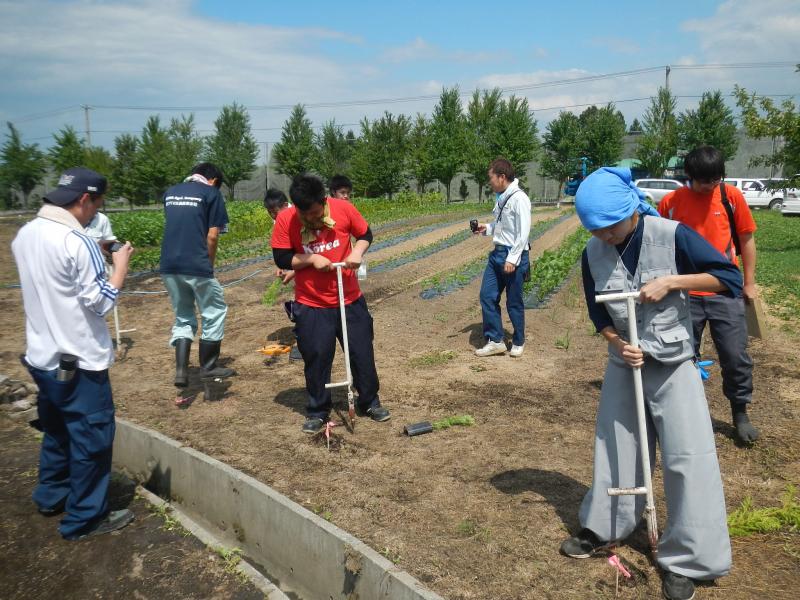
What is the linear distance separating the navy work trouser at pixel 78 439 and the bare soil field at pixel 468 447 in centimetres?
100

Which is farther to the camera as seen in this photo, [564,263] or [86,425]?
[564,263]

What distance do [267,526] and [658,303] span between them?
2.47 m

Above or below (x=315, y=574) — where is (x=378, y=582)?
above

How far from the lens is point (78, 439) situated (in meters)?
3.65

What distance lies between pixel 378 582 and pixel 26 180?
5303cm

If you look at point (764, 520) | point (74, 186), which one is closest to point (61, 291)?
point (74, 186)

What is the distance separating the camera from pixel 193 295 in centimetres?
614

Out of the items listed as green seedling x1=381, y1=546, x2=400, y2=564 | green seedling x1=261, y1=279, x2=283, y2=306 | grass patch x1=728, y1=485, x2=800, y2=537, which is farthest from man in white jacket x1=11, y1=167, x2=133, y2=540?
green seedling x1=261, y1=279, x2=283, y2=306

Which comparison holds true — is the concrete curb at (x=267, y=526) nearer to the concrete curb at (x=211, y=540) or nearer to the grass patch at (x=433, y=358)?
the concrete curb at (x=211, y=540)

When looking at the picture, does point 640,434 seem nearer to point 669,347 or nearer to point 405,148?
point 669,347

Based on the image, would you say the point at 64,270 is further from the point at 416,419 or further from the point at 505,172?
the point at 505,172

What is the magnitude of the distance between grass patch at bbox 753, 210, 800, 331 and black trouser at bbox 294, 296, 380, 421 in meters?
5.75

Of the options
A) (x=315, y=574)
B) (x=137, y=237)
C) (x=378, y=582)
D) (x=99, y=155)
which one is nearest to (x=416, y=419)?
(x=315, y=574)

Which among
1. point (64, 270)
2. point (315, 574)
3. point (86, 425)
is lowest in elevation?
point (315, 574)
